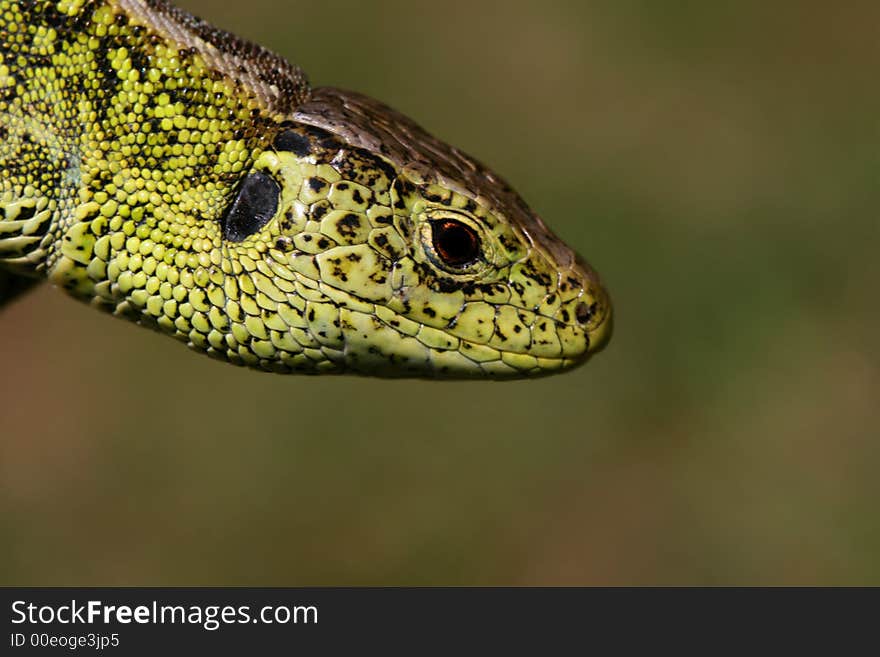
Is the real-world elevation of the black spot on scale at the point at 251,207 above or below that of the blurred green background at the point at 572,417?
below

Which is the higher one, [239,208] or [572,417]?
[572,417]

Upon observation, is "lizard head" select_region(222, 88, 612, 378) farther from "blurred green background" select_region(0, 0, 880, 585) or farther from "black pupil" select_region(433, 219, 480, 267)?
"blurred green background" select_region(0, 0, 880, 585)

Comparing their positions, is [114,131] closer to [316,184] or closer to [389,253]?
[316,184]

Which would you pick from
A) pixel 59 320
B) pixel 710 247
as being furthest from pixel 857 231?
pixel 59 320

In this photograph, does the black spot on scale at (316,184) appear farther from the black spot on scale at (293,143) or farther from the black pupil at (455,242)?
the black pupil at (455,242)

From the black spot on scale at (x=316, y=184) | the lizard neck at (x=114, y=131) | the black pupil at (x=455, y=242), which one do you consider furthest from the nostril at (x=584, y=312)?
the lizard neck at (x=114, y=131)

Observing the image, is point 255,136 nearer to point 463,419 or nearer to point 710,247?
point 463,419

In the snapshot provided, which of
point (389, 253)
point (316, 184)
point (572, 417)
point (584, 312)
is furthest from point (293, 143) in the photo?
point (572, 417)
